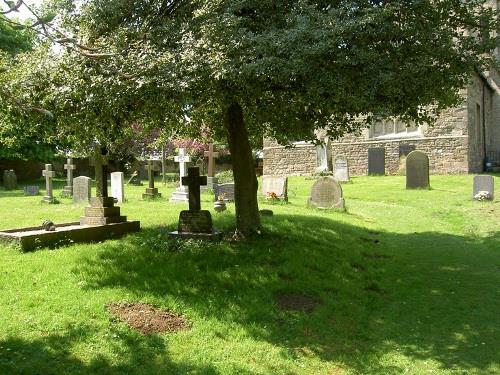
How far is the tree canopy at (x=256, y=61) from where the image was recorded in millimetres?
7082

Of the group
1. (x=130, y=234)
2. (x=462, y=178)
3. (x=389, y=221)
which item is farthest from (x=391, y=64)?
(x=462, y=178)

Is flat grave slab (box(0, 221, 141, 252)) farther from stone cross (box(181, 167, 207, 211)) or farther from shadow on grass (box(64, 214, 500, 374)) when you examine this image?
stone cross (box(181, 167, 207, 211))

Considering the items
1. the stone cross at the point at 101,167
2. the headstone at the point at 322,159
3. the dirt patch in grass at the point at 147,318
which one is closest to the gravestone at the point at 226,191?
Answer: the stone cross at the point at 101,167

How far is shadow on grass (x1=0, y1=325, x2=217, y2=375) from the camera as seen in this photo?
16.2 feet

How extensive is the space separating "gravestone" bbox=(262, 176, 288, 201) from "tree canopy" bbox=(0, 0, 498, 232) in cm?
728

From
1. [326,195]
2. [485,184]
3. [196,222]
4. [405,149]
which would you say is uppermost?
[405,149]

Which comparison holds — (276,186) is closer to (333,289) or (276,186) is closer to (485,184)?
(485,184)

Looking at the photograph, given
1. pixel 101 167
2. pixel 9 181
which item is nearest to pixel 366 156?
pixel 9 181

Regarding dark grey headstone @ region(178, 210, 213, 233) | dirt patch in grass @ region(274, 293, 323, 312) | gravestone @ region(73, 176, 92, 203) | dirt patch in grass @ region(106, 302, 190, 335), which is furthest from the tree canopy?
gravestone @ region(73, 176, 92, 203)

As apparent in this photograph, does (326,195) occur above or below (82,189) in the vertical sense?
below

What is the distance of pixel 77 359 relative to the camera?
5.15 metres

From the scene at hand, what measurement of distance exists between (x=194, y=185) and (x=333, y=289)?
3536mm

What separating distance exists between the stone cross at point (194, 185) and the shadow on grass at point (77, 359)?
13.6ft

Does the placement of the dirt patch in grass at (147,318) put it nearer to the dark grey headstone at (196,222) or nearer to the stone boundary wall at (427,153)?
the dark grey headstone at (196,222)
